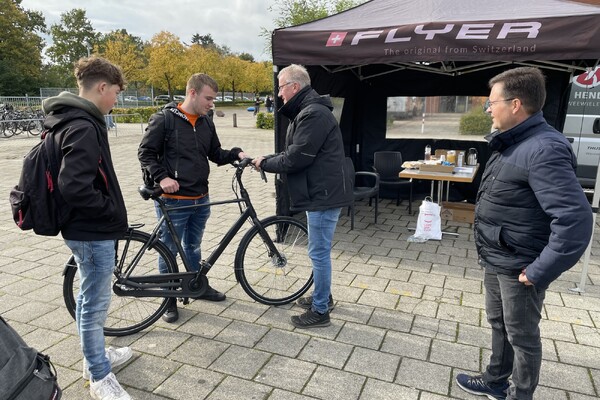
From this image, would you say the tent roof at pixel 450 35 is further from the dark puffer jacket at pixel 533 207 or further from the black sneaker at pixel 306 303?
the black sneaker at pixel 306 303

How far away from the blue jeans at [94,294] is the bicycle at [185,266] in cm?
50

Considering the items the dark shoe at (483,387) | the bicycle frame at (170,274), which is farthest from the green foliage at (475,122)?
the dark shoe at (483,387)

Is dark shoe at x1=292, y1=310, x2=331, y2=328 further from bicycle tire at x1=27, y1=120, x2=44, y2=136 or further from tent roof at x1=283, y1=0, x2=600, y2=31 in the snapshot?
bicycle tire at x1=27, y1=120, x2=44, y2=136

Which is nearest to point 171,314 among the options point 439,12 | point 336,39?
point 336,39

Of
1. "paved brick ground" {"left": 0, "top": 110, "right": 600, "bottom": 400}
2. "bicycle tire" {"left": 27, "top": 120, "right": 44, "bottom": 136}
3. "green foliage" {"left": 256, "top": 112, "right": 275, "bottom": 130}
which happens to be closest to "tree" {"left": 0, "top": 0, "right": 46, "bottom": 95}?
"bicycle tire" {"left": 27, "top": 120, "right": 44, "bottom": 136}

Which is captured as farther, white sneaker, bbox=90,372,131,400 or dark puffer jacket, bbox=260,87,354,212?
dark puffer jacket, bbox=260,87,354,212

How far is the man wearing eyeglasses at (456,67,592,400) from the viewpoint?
70.3 inches

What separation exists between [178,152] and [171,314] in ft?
3.93

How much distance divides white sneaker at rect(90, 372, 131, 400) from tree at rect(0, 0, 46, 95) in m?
40.9

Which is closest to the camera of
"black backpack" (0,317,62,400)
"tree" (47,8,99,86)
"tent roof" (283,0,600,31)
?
"black backpack" (0,317,62,400)

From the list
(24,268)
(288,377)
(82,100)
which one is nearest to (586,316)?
(288,377)

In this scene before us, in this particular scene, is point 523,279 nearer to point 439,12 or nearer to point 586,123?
point 439,12

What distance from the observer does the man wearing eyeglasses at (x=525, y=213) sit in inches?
70.3

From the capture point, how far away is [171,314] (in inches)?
127
